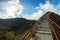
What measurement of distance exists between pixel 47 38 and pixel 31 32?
1125mm

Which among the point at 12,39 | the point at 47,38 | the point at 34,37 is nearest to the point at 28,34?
the point at 34,37

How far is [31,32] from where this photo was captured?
10953 mm

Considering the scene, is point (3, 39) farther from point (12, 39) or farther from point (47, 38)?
point (47, 38)

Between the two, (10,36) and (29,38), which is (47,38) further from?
(10,36)

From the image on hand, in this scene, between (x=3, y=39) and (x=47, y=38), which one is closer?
(x=47, y=38)

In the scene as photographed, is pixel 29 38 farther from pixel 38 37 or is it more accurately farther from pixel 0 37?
pixel 0 37

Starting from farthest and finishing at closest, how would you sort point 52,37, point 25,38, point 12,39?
point 12,39 < point 52,37 < point 25,38

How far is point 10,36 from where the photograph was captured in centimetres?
1916

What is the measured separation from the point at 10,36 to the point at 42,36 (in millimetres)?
8829

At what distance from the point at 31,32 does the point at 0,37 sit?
8945 mm

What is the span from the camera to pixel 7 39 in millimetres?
19109

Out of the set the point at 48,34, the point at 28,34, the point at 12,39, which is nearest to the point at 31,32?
the point at 28,34

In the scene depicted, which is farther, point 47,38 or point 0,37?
point 0,37

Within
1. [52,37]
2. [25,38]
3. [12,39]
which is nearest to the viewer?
[25,38]
